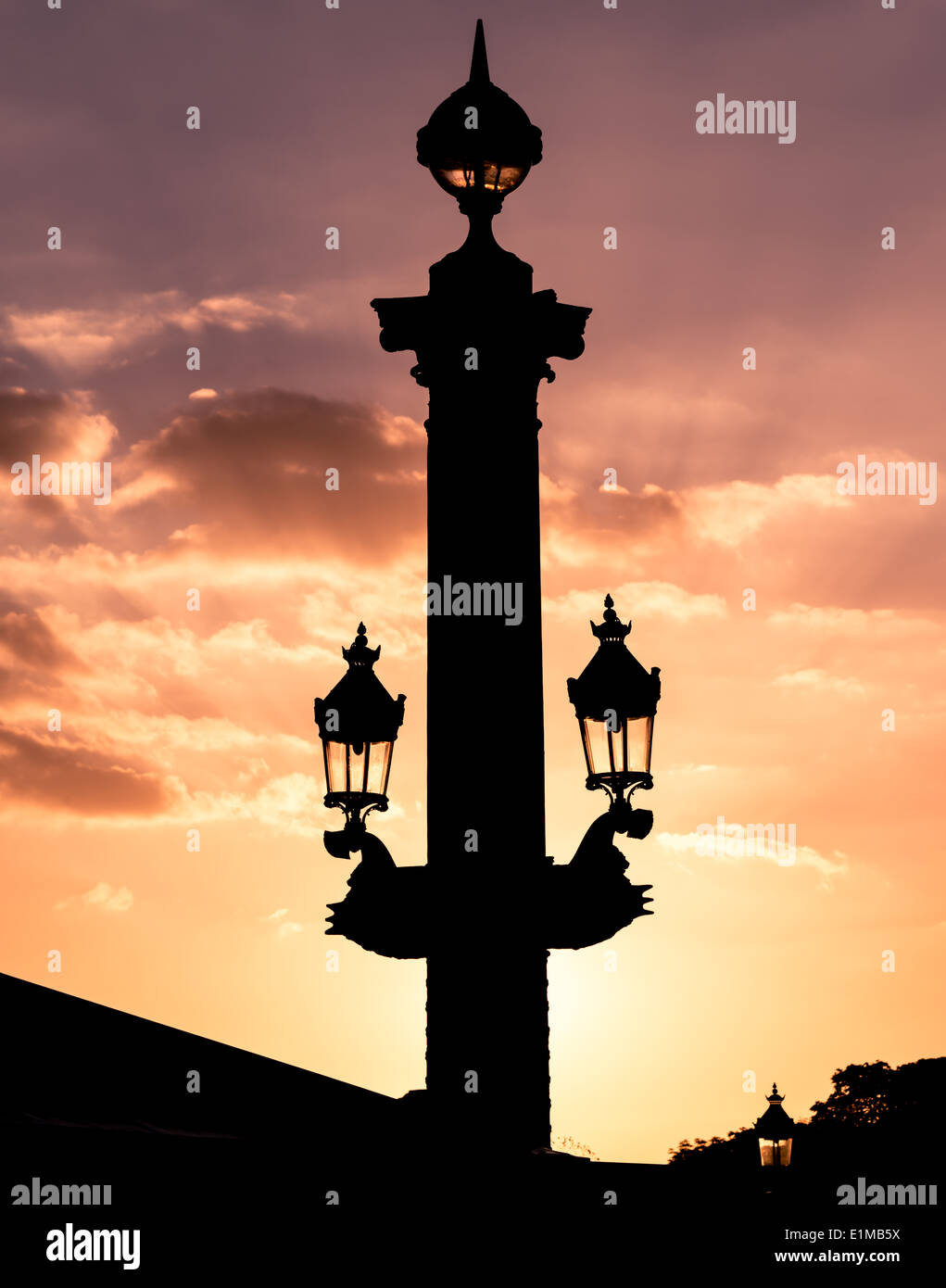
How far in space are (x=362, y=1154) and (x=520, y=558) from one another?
323cm

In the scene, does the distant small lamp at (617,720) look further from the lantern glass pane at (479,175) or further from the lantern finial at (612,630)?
the lantern glass pane at (479,175)

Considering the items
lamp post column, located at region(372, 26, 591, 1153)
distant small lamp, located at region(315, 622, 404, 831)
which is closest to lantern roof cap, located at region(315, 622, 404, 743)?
distant small lamp, located at region(315, 622, 404, 831)

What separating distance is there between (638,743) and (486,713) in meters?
0.90

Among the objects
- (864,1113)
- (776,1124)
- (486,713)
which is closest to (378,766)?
(486,713)

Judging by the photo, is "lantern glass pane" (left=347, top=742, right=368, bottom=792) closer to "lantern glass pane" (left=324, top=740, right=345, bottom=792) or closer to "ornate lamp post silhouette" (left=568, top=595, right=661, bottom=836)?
"lantern glass pane" (left=324, top=740, right=345, bottom=792)

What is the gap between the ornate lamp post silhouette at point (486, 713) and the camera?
24.2 feet

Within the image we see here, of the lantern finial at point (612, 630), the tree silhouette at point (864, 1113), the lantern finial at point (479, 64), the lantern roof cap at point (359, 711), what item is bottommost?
the tree silhouette at point (864, 1113)

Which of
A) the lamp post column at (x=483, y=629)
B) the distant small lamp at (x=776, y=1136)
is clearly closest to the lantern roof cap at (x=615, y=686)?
the lamp post column at (x=483, y=629)

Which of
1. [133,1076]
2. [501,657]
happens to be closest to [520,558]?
[501,657]

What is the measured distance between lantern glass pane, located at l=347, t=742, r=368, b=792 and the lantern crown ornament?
11.1ft

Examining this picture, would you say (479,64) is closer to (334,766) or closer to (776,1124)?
(334,766)

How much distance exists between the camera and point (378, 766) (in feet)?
25.2

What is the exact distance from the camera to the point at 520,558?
827 centimetres
